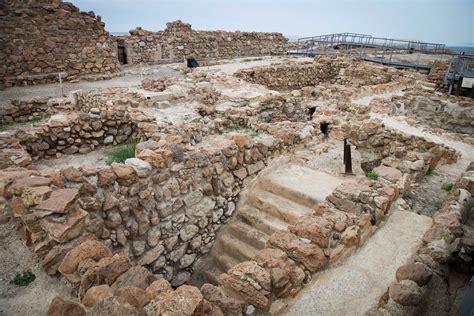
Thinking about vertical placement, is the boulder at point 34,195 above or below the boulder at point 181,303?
above

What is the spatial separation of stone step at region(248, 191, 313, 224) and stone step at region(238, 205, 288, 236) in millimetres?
83

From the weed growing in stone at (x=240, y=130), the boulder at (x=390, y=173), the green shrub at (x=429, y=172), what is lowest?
the green shrub at (x=429, y=172)

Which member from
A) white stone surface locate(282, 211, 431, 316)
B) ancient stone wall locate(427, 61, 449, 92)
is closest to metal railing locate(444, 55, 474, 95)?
ancient stone wall locate(427, 61, 449, 92)

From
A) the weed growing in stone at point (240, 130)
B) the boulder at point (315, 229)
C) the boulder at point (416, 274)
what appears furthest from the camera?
the weed growing in stone at point (240, 130)

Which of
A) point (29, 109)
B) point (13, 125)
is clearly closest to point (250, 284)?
point (13, 125)

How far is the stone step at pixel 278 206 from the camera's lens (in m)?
5.19

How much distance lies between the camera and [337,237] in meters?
3.82

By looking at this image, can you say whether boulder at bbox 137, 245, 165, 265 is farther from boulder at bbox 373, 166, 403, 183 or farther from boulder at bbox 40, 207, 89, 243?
boulder at bbox 373, 166, 403, 183

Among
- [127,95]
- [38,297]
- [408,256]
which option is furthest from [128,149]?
[408,256]

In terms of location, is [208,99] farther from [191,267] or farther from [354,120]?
[191,267]

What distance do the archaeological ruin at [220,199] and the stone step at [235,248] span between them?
30 millimetres

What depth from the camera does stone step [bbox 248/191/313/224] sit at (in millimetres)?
5191

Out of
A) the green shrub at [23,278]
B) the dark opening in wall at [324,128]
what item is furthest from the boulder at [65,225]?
the dark opening in wall at [324,128]

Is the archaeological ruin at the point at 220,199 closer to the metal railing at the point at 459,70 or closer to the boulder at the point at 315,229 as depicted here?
the boulder at the point at 315,229
